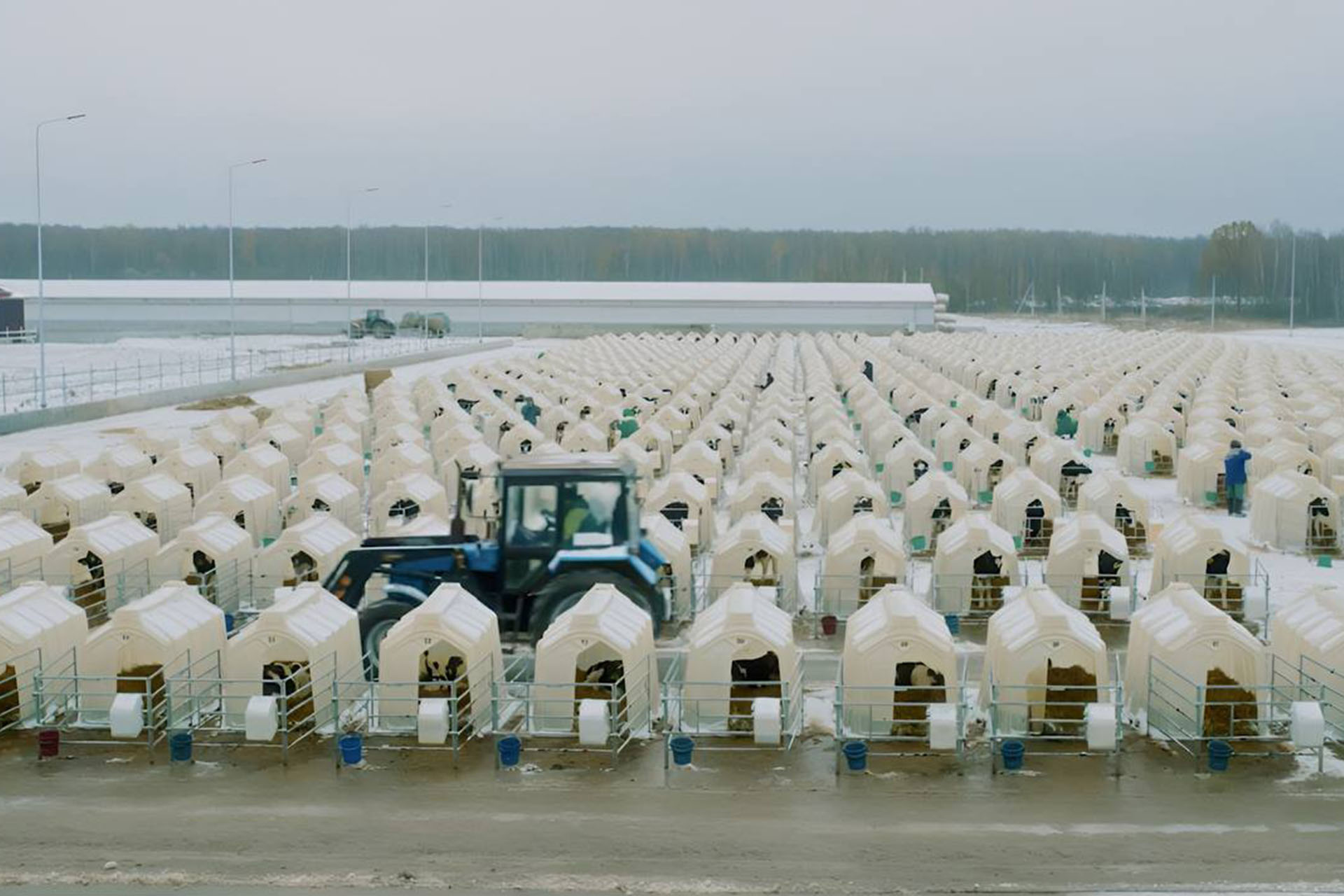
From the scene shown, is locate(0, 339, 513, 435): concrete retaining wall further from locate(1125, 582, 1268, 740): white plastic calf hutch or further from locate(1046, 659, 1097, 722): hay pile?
locate(1125, 582, 1268, 740): white plastic calf hutch

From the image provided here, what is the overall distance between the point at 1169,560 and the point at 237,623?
16125mm

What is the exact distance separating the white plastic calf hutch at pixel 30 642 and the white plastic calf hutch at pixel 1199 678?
1357 centimetres

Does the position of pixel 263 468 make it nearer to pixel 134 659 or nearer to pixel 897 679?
pixel 134 659

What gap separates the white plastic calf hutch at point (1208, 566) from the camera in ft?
85.4

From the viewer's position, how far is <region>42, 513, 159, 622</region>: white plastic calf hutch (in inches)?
1037

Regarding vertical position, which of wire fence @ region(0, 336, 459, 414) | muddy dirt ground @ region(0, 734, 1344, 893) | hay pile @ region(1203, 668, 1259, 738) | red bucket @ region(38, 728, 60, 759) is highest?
wire fence @ region(0, 336, 459, 414)

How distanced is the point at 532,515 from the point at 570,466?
85 cm

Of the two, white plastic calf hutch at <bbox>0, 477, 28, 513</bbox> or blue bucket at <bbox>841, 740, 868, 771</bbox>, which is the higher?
white plastic calf hutch at <bbox>0, 477, 28, 513</bbox>

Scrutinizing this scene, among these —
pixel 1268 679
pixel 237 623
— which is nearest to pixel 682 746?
pixel 1268 679

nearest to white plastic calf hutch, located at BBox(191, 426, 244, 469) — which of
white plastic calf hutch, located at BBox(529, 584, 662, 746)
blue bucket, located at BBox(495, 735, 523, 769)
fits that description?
white plastic calf hutch, located at BBox(529, 584, 662, 746)

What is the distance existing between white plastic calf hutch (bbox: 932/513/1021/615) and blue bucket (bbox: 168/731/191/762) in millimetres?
13176

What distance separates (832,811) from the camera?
1598 cm

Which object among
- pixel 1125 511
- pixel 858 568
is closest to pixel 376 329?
pixel 1125 511

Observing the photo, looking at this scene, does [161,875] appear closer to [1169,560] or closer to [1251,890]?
[1251,890]
